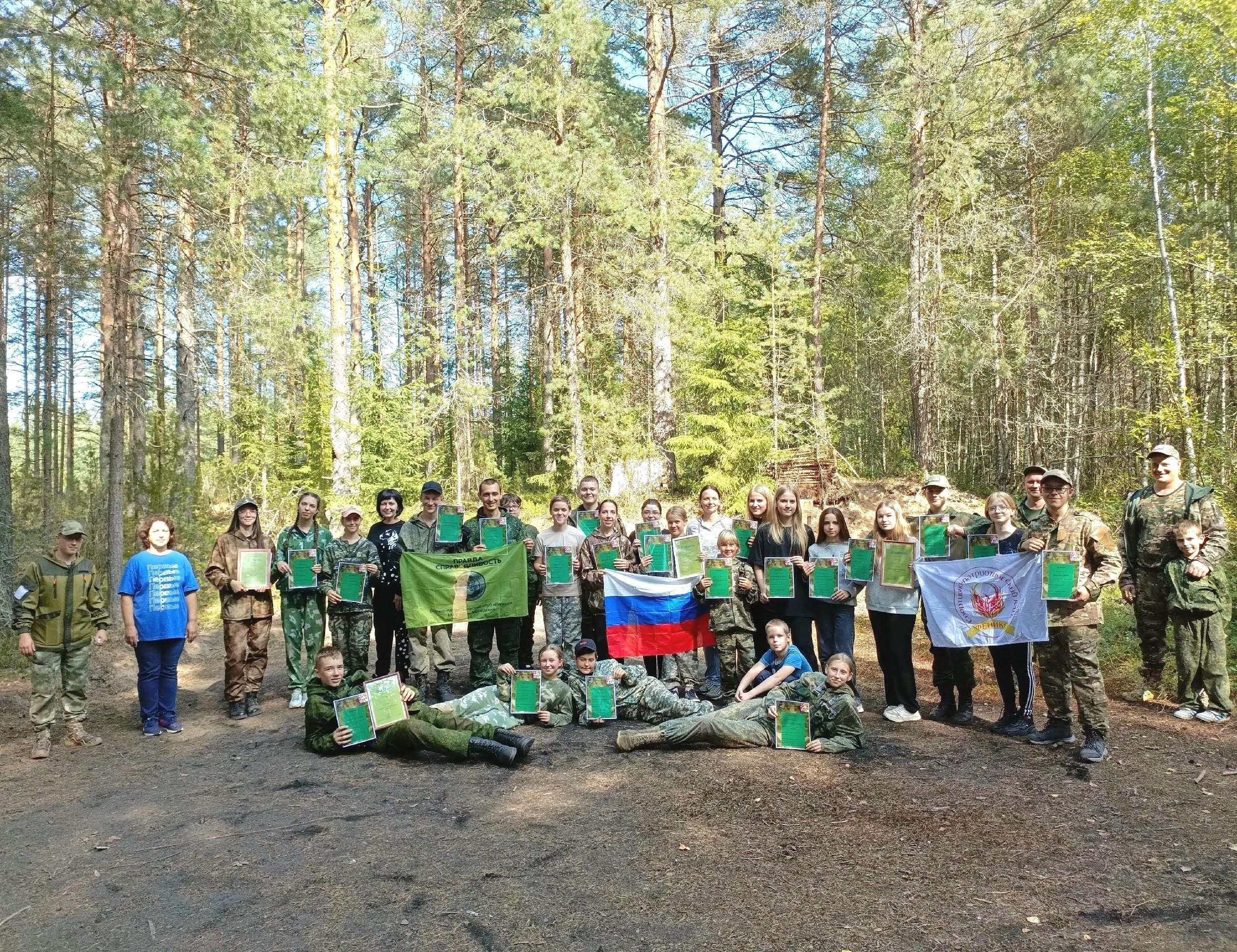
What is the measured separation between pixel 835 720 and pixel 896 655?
3.83ft

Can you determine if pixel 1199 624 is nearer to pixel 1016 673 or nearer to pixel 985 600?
pixel 1016 673

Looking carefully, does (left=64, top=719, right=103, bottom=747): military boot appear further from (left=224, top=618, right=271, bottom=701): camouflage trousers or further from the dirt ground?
(left=224, top=618, right=271, bottom=701): camouflage trousers

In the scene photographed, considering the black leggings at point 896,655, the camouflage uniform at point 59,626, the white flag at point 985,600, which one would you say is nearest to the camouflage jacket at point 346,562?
the camouflage uniform at point 59,626

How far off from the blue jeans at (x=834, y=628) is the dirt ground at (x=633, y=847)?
875mm

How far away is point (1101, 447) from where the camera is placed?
2361 cm

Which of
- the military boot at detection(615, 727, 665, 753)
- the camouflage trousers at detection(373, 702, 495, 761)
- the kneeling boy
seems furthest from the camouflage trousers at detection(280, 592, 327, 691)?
the military boot at detection(615, 727, 665, 753)

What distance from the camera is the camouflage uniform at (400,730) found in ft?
20.8

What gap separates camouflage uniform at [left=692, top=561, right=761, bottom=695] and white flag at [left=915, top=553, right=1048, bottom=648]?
1.56 metres

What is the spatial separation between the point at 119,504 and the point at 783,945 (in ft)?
38.7

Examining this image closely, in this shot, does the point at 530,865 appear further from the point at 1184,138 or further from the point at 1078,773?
Answer: the point at 1184,138

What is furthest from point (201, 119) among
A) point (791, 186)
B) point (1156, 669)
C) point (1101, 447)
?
point (1101, 447)

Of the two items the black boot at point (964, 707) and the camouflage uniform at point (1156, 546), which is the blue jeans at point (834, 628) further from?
the camouflage uniform at point (1156, 546)

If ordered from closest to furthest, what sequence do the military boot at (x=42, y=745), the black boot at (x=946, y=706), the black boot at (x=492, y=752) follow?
the black boot at (x=492, y=752), the military boot at (x=42, y=745), the black boot at (x=946, y=706)

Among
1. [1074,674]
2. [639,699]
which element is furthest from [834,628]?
[1074,674]
